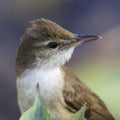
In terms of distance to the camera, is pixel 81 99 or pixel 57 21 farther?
pixel 57 21

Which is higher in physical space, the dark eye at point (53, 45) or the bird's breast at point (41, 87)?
the dark eye at point (53, 45)

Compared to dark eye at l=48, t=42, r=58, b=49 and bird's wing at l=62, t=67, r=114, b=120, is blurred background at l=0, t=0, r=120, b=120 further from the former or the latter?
dark eye at l=48, t=42, r=58, b=49

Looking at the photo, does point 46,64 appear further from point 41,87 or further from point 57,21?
point 57,21

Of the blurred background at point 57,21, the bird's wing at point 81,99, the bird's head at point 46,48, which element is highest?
the blurred background at point 57,21

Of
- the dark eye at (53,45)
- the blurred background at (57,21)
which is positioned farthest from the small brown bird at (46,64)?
the blurred background at (57,21)

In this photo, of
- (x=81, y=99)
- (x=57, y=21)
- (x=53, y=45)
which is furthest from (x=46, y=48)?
(x=57, y=21)

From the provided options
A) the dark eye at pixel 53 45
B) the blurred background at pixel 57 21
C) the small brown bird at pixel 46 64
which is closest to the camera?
the small brown bird at pixel 46 64

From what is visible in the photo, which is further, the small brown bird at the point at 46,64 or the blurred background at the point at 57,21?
the blurred background at the point at 57,21

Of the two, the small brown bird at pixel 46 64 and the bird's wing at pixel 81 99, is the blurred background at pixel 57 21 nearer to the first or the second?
the bird's wing at pixel 81 99

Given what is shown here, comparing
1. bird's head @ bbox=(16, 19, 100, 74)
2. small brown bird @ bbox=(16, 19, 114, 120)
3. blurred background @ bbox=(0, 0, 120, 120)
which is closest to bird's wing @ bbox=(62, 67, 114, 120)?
small brown bird @ bbox=(16, 19, 114, 120)
